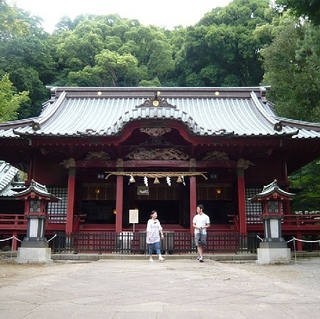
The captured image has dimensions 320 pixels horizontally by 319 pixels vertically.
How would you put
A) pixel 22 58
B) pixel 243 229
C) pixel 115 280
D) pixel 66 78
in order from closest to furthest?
1. pixel 115 280
2. pixel 243 229
3. pixel 22 58
4. pixel 66 78

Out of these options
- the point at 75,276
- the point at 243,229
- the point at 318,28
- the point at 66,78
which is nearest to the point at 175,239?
the point at 243,229

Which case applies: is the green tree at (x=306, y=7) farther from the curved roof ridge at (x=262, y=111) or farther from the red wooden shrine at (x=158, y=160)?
the curved roof ridge at (x=262, y=111)

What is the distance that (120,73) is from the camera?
42625 millimetres

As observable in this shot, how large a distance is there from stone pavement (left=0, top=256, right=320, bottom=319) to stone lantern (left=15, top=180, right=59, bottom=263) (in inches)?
76.5

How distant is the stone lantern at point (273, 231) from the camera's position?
1066cm

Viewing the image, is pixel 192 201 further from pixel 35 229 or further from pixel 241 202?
pixel 35 229

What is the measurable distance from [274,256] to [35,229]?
7.01 metres

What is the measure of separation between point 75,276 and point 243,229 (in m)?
7.86

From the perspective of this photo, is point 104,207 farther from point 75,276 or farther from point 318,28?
point 318,28

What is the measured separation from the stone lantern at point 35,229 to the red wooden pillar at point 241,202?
6.90m

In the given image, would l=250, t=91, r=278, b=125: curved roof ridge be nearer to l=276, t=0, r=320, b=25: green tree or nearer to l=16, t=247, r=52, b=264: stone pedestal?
l=276, t=0, r=320, b=25: green tree

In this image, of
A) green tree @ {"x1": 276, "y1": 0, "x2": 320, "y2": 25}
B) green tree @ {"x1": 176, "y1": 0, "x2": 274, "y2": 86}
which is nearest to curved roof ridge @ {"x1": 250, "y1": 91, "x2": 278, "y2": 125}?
green tree @ {"x1": 276, "y1": 0, "x2": 320, "y2": 25}

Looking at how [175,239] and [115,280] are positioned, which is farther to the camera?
[175,239]

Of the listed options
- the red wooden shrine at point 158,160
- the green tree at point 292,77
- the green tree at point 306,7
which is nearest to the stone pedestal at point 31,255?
the red wooden shrine at point 158,160
